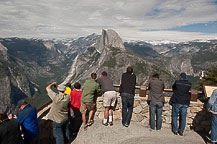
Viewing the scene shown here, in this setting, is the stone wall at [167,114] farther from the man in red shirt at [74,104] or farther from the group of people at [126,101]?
the man in red shirt at [74,104]

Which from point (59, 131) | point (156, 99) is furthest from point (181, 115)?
point (59, 131)

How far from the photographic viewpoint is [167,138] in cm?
754

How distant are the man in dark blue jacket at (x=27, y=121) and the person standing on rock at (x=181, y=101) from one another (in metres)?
6.27

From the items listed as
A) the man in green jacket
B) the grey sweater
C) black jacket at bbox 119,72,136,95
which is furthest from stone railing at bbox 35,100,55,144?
the grey sweater

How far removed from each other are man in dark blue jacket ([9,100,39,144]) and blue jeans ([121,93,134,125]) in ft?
13.9

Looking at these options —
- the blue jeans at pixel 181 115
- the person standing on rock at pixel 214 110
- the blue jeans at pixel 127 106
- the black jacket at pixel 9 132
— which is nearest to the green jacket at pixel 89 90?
the blue jeans at pixel 127 106

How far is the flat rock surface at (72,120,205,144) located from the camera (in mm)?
7281

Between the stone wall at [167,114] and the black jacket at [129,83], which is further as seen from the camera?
the stone wall at [167,114]

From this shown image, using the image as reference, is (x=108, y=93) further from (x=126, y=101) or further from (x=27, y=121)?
(x=27, y=121)

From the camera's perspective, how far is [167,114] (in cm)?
852

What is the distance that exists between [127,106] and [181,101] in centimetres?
265

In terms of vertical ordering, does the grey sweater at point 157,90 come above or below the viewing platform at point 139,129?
above

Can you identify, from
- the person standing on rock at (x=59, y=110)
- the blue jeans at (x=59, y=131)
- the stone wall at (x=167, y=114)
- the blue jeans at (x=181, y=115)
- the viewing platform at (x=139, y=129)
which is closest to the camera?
the person standing on rock at (x=59, y=110)

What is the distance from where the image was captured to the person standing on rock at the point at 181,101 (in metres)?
7.54
